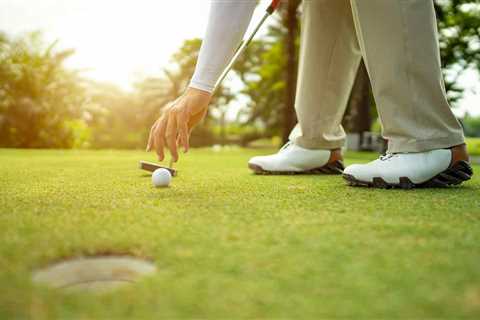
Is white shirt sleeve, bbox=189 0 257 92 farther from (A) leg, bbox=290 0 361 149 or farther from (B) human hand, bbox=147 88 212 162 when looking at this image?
(A) leg, bbox=290 0 361 149

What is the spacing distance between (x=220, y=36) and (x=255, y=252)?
128 centimetres

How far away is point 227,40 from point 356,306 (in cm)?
158

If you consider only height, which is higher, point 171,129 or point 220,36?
point 220,36

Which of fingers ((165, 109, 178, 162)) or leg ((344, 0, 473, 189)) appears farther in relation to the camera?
leg ((344, 0, 473, 189))

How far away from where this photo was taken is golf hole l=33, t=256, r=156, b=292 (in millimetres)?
1134

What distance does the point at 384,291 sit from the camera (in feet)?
3.17

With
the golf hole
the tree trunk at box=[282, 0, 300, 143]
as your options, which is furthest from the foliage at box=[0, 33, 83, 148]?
the golf hole

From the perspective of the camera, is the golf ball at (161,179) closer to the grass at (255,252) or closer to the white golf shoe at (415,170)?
the grass at (255,252)

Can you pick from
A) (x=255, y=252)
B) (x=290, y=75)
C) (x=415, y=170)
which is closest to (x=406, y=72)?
(x=415, y=170)

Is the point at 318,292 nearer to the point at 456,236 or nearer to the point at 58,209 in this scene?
the point at 456,236

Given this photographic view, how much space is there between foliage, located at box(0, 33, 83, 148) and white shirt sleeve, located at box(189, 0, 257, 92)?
16137mm

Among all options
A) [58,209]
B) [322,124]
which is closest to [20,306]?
[58,209]

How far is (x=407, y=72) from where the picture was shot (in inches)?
101

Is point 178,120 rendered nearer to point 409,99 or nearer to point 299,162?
point 409,99
